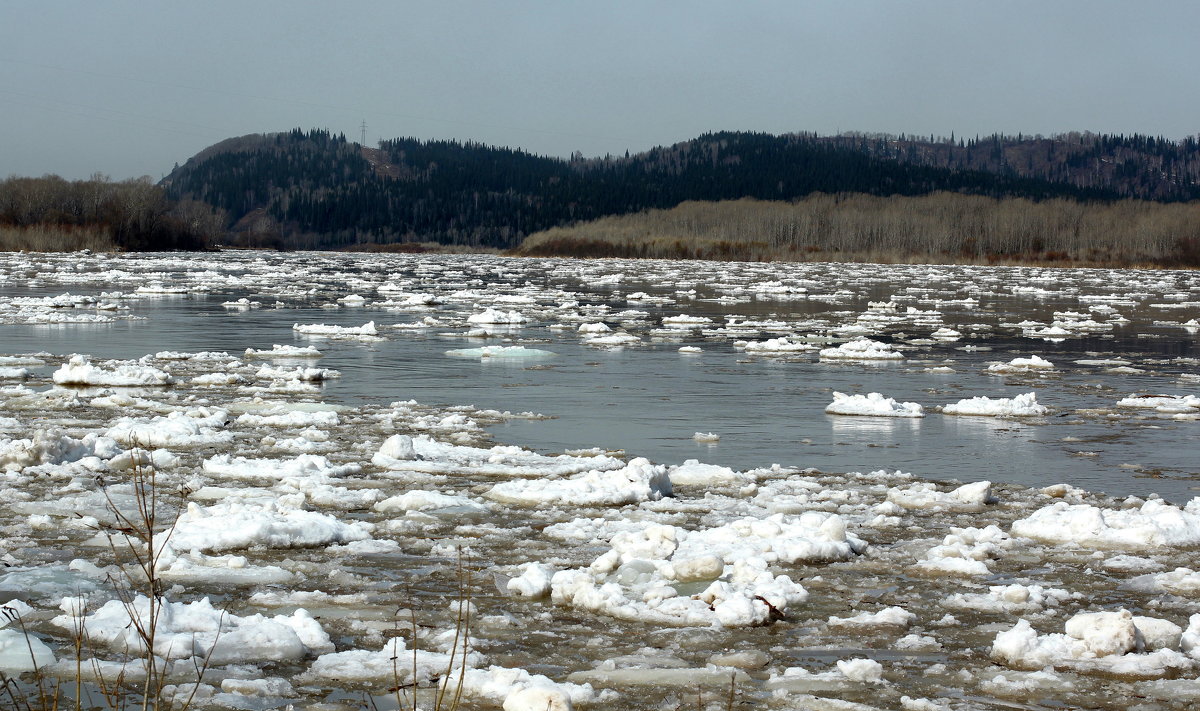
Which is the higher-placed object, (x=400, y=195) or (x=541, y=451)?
(x=400, y=195)

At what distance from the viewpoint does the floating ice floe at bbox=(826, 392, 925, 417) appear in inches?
450

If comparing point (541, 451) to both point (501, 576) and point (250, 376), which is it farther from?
point (250, 376)

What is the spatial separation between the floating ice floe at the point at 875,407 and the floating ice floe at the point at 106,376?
Answer: 7065mm

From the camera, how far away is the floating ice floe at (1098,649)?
445cm

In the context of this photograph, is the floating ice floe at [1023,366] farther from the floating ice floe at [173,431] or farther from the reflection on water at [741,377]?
the floating ice floe at [173,431]

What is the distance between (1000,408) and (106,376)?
9.23 m

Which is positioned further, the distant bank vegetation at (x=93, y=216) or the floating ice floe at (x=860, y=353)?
the distant bank vegetation at (x=93, y=216)

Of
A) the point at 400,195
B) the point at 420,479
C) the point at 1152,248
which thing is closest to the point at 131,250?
the point at 1152,248

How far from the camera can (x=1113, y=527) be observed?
6.58 m

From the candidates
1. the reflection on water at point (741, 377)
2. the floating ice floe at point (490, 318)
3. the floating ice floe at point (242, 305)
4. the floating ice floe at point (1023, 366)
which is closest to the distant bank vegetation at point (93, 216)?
the reflection on water at point (741, 377)

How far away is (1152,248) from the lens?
94.3m

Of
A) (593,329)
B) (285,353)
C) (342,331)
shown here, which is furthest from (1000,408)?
(342,331)

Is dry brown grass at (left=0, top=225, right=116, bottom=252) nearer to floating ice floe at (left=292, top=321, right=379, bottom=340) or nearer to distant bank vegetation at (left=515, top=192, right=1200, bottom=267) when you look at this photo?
distant bank vegetation at (left=515, top=192, right=1200, bottom=267)

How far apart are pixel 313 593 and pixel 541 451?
4030 mm
